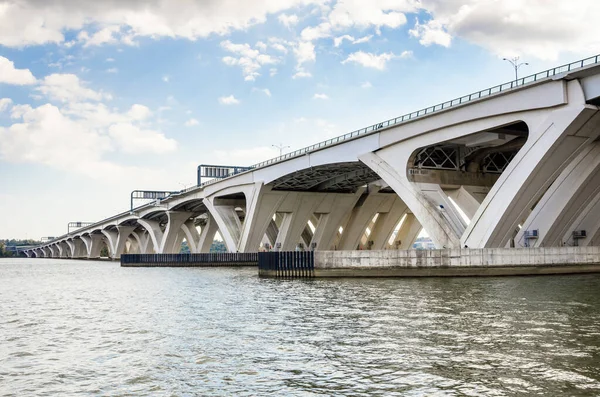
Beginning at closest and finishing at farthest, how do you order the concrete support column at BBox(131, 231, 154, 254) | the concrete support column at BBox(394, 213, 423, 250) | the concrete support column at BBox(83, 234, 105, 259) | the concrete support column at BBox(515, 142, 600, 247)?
1. the concrete support column at BBox(515, 142, 600, 247)
2. the concrete support column at BBox(394, 213, 423, 250)
3. the concrete support column at BBox(131, 231, 154, 254)
4. the concrete support column at BBox(83, 234, 105, 259)

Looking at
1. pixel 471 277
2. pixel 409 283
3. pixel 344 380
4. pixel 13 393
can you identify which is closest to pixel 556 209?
pixel 471 277

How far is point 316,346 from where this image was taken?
15.5 m

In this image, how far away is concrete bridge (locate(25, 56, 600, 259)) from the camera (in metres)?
35.9

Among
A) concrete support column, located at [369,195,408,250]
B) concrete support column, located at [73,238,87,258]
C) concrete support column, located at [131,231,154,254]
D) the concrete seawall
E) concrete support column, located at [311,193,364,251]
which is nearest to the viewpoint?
the concrete seawall

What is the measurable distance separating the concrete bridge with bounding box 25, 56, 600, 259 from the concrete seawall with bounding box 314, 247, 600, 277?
6.86ft

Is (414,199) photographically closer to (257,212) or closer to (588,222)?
(588,222)

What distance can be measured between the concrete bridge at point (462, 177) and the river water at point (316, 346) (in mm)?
11146

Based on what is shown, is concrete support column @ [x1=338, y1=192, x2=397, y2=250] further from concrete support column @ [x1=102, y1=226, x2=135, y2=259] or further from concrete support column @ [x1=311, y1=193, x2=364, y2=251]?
concrete support column @ [x1=102, y1=226, x2=135, y2=259]

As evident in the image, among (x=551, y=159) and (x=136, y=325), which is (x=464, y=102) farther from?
(x=136, y=325)

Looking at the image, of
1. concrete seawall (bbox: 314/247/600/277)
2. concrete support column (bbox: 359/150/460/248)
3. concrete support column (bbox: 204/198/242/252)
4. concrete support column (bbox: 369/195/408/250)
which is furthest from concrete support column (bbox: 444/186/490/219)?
concrete support column (bbox: 204/198/242/252)

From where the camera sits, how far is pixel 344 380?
39.0 ft

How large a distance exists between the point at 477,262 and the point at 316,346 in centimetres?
2423

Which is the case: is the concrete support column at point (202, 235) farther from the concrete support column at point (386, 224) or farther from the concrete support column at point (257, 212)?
the concrete support column at point (386, 224)

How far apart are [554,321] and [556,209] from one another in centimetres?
2534
